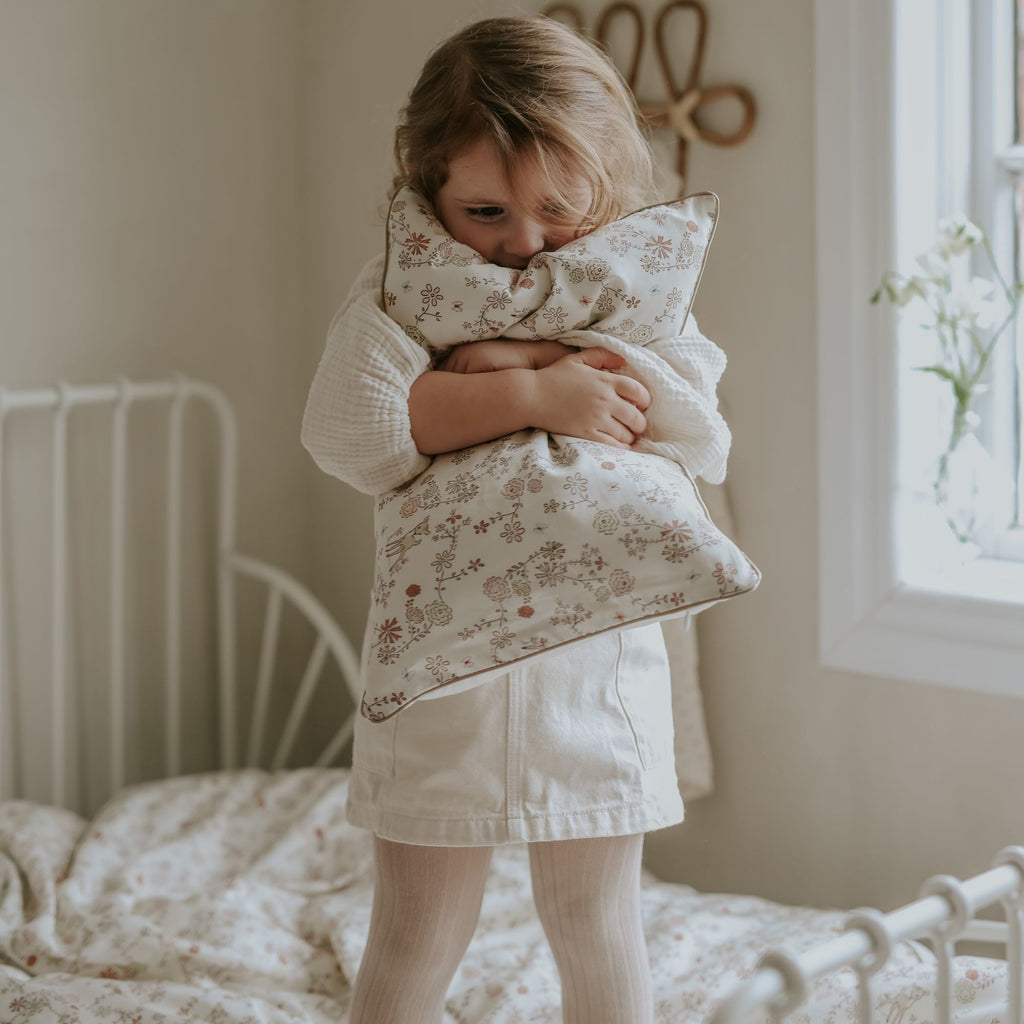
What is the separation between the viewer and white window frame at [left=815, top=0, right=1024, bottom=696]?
1.51 m

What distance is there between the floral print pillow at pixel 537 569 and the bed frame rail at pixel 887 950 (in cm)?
23

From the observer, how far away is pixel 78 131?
1.86 meters

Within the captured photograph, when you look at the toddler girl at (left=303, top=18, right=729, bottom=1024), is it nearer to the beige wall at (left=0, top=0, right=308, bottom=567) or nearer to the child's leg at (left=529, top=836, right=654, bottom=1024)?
the child's leg at (left=529, top=836, right=654, bottom=1024)

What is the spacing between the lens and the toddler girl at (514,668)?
96 centimetres

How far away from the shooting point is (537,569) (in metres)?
0.87

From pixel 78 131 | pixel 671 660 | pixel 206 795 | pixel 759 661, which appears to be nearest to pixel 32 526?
pixel 206 795

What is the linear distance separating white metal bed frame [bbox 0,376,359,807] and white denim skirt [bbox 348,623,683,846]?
888 millimetres

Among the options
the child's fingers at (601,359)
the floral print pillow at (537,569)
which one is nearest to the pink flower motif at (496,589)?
the floral print pillow at (537,569)

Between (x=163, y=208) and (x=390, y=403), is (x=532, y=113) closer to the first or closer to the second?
(x=390, y=403)

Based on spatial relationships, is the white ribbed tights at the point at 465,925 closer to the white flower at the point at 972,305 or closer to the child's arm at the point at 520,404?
the child's arm at the point at 520,404

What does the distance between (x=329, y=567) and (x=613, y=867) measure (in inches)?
52.2

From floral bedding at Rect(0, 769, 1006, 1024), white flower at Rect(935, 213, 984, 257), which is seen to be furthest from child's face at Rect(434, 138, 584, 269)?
floral bedding at Rect(0, 769, 1006, 1024)

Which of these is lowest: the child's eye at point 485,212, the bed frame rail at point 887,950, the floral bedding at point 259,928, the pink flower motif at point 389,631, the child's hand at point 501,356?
the floral bedding at point 259,928

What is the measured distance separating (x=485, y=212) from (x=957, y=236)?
735 mm
